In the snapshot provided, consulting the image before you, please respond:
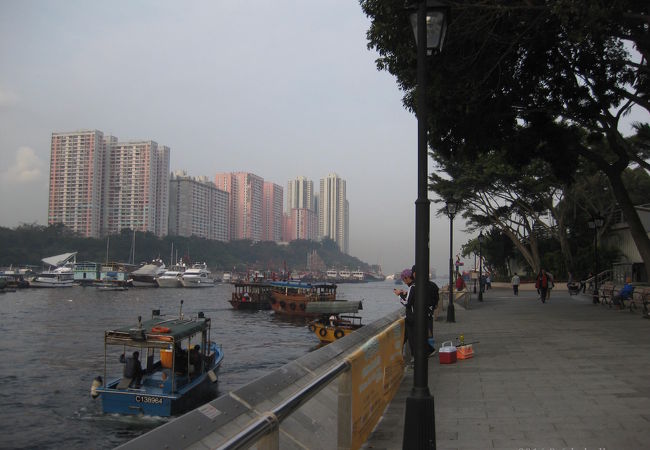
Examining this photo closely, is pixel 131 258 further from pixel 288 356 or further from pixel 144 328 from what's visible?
pixel 144 328

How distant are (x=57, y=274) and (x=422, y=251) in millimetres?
116201

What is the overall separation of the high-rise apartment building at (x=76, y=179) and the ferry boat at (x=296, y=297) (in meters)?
127

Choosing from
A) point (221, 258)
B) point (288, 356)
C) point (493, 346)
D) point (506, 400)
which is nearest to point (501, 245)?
point (288, 356)

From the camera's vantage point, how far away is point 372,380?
6871 millimetres

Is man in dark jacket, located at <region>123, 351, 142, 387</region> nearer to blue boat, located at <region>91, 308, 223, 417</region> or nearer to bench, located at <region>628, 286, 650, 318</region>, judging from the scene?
blue boat, located at <region>91, 308, 223, 417</region>

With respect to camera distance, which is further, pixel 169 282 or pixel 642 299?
pixel 169 282

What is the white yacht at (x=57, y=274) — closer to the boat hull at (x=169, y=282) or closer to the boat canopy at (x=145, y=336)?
the boat hull at (x=169, y=282)

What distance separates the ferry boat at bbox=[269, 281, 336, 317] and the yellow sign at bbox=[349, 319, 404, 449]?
42382mm

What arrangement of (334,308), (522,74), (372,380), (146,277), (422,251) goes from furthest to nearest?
(146,277)
(334,308)
(522,74)
(372,380)
(422,251)

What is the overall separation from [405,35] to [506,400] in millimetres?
10571

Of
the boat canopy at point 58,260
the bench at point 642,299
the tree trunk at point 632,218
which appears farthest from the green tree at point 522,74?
the boat canopy at point 58,260

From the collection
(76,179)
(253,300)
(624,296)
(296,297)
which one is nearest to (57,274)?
(76,179)

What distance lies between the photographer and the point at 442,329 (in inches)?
741

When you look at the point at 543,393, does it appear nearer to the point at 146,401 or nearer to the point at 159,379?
the point at 146,401
